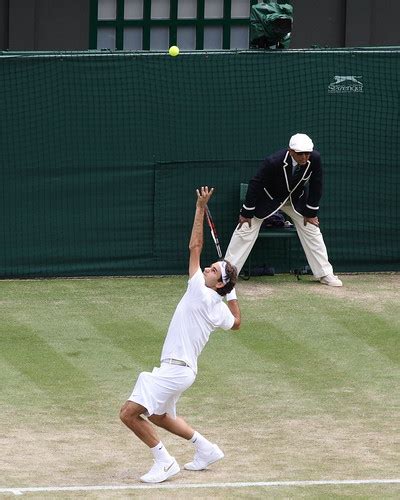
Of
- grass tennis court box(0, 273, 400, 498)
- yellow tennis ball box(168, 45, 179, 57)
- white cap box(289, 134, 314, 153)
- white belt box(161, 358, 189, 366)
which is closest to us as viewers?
white belt box(161, 358, 189, 366)

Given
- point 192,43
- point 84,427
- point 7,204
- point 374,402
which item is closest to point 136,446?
point 84,427

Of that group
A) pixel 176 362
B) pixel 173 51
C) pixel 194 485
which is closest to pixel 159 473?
pixel 194 485

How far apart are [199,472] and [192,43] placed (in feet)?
43.4

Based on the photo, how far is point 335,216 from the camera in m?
18.5

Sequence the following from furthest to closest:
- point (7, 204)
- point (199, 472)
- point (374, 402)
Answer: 1. point (7, 204)
2. point (374, 402)
3. point (199, 472)

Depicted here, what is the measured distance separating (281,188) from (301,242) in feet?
2.59

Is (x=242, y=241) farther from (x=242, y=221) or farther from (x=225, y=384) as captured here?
(x=225, y=384)

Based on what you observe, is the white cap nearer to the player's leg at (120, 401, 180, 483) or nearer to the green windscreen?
→ the green windscreen

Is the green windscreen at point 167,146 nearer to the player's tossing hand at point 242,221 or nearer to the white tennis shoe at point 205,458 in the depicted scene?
the player's tossing hand at point 242,221

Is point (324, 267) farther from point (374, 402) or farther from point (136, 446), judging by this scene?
point (136, 446)

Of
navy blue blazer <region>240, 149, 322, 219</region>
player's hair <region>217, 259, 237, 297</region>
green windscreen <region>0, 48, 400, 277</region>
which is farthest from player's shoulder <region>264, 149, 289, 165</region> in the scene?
player's hair <region>217, 259, 237, 297</region>

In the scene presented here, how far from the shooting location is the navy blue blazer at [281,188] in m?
17.3

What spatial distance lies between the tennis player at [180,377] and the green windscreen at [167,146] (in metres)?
6.68

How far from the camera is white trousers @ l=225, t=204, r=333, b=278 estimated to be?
1753cm
